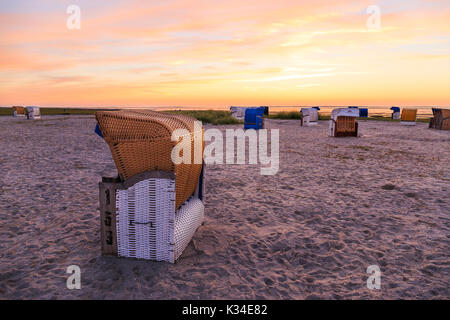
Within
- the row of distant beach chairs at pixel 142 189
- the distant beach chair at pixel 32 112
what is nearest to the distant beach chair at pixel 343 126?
the row of distant beach chairs at pixel 142 189

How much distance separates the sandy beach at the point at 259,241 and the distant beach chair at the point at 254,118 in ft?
48.9

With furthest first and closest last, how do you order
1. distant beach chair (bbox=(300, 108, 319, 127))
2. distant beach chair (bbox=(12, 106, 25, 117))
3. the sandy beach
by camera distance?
distant beach chair (bbox=(12, 106, 25, 117)) < distant beach chair (bbox=(300, 108, 319, 127)) < the sandy beach

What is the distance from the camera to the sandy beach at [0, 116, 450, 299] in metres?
3.12

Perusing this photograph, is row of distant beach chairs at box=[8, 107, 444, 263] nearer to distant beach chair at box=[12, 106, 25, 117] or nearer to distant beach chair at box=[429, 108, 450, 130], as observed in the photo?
distant beach chair at box=[429, 108, 450, 130]

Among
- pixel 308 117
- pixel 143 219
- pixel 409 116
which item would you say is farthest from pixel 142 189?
pixel 409 116

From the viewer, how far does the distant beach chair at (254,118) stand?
22.8m

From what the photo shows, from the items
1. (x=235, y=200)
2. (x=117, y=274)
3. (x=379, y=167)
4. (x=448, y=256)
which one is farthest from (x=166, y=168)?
(x=379, y=167)

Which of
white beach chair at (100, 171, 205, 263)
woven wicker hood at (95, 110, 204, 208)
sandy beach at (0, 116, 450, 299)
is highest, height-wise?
woven wicker hood at (95, 110, 204, 208)

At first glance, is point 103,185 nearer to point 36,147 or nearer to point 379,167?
point 379,167

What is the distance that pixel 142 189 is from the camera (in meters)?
3.32

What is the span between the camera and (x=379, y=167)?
9.47 meters

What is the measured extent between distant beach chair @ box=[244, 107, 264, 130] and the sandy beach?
48.9ft

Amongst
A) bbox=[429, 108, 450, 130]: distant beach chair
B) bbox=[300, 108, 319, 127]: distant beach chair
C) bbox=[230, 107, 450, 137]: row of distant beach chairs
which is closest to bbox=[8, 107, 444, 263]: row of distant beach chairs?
bbox=[230, 107, 450, 137]: row of distant beach chairs
